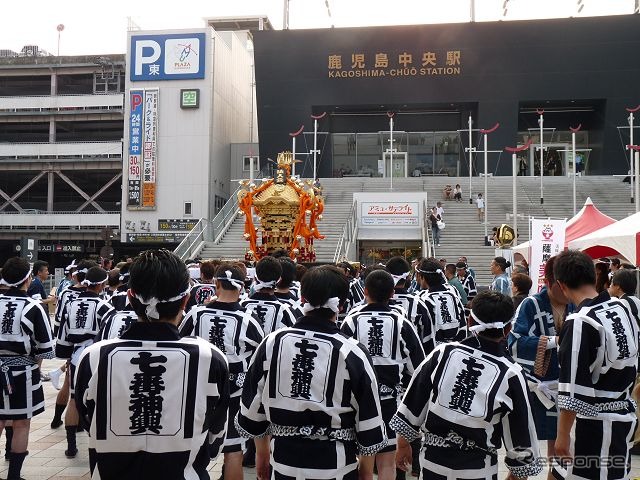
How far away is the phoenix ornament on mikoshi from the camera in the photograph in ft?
53.8

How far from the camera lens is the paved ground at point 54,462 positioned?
540 cm

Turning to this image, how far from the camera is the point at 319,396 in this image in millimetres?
3057

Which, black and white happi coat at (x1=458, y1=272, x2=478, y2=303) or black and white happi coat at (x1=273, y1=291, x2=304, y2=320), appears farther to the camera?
black and white happi coat at (x1=458, y1=272, x2=478, y2=303)

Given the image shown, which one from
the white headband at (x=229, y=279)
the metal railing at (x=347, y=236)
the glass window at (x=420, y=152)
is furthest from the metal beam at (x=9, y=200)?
the white headband at (x=229, y=279)

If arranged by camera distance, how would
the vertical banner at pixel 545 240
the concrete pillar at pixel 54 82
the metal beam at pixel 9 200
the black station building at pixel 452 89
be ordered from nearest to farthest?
the vertical banner at pixel 545 240
the black station building at pixel 452 89
the concrete pillar at pixel 54 82
the metal beam at pixel 9 200

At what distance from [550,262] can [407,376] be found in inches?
55.3

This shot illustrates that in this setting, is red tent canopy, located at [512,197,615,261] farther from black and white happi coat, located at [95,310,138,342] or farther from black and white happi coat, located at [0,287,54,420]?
black and white happi coat, located at [0,287,54,420]

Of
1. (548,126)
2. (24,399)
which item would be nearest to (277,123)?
(548,126)

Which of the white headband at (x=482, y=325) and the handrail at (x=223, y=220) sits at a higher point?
the handrail at (x=223, y=220)

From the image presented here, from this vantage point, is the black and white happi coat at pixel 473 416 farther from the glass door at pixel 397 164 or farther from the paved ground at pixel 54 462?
the glass door at pixel 397 164

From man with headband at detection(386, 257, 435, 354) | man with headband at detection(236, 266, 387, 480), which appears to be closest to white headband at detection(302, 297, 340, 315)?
man with headband at detection(236, 266, 387, 480)

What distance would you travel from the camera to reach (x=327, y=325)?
3.18 m

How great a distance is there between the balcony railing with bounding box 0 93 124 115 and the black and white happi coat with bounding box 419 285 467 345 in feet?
106

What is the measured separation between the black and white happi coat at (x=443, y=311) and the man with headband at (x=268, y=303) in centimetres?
173
